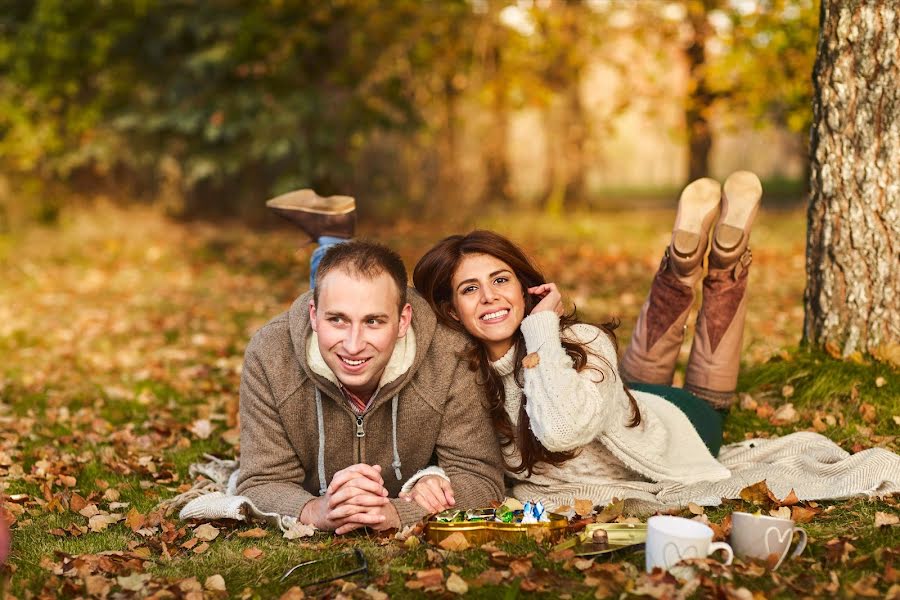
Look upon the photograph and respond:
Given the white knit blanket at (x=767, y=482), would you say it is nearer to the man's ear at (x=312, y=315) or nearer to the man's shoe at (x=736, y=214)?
the man's ear at (x=312, y=315)

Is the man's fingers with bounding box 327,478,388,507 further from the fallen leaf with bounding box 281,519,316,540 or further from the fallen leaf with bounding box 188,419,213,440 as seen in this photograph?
the fallen leaf with bounding box 188,419,213,440

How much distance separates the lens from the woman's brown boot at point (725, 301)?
5023mm

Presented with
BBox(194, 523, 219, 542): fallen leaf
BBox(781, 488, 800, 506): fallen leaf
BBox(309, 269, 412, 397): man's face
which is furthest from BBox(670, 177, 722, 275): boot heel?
BBox(194, 523, 219, 542): fallen leaf

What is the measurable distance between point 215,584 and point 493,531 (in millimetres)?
1102

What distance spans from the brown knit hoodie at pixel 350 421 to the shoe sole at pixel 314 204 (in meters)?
1.67

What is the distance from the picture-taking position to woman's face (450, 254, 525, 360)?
4258 millimetres

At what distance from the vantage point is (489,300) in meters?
4.24

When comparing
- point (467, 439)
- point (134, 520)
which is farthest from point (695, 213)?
point (134, 520)

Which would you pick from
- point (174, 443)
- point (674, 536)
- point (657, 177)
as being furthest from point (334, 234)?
point (657, 177)

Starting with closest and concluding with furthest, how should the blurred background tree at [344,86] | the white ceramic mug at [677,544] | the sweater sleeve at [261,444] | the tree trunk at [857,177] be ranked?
1. the white ceramic mug at [677,544]
2. the sweater sleeve at [261,444]
3. the tree trunk at [857,177]
4. the blurred background tree at [344,86]

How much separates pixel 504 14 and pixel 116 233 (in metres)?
8.11

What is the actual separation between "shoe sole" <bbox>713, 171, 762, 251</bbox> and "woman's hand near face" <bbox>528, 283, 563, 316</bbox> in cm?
122

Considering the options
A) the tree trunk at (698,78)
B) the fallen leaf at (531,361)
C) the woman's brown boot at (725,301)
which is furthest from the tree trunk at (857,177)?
the tree trunk at (698,78)

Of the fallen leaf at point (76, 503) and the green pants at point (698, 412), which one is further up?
the green pants at point (698, 412)
